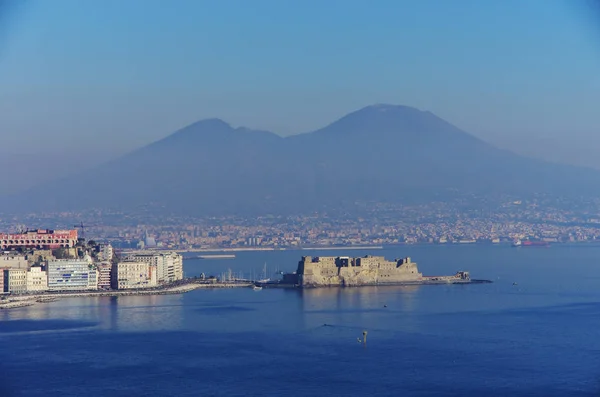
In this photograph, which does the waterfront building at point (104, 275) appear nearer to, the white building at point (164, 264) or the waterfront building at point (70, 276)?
the waterfront building at point (70, 276)

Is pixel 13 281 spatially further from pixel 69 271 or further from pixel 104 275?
pixel 104 275

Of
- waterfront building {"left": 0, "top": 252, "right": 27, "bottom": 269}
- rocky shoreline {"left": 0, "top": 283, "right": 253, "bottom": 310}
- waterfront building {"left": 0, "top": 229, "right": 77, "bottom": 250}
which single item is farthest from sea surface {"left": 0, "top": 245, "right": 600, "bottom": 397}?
waterfront building {"left": 0, "top": 229, "right": 77, "bottom": 250}

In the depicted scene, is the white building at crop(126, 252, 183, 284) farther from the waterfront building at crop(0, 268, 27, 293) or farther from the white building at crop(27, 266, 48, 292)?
the waterfront building at crop(0, 268, 27, 293)

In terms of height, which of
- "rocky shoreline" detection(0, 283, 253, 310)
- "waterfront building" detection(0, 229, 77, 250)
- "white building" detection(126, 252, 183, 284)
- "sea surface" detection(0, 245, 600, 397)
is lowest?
"sea surface" detection(0, 245, 600, 397)

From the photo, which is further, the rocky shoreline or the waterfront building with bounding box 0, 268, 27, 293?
the waterfront building with bounding box 0, 268, 27, 293

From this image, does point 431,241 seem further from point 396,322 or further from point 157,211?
point 396,322

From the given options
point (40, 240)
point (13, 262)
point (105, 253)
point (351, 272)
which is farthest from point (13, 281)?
point (351, 272)
